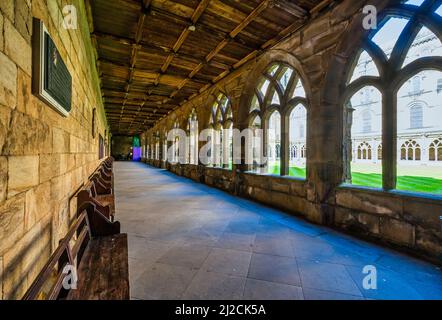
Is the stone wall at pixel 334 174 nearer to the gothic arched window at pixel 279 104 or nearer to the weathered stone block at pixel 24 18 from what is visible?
the gothic arched window at pixel 279 104

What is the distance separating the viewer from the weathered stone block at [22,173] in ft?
2.77

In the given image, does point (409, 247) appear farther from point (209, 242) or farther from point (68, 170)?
point (68, 170)

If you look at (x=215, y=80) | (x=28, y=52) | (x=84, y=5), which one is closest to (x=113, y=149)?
(x=215, y=80)

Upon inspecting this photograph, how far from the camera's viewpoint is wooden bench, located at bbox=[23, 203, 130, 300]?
34.9 inches

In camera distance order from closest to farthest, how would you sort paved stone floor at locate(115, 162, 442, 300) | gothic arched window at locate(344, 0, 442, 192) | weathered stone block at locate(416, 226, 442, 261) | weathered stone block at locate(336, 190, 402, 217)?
paved stone floor at locate(115, 162, 442, 300)
weathered stone block at locate(416, 226, 442, 261)
gothic arched window at locate(344, 0, 442, 192)
weathered stone block at locate(336, 190, 402, 217)

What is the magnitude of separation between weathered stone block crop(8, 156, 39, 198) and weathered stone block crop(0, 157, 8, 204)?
0.03m

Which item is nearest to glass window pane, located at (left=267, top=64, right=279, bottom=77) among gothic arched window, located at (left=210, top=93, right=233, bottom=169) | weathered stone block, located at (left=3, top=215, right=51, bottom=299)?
gothic arched window, located at (left=210, top=93, right=233, bottom=169)

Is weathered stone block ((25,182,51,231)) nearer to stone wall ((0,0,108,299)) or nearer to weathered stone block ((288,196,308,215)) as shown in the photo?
stone wall ((0,0,108,299))

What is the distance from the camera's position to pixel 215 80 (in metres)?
6.30

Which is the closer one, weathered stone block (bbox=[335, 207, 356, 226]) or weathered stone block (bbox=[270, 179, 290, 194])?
weathered stone block (bbox=[335, 207, 356, 226])

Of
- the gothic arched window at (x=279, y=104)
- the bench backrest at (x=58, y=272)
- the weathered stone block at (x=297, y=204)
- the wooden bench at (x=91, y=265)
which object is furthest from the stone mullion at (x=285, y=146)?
the bench backrest at (x=58, y=272)

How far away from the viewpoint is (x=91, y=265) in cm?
127

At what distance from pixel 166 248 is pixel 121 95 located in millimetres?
7439

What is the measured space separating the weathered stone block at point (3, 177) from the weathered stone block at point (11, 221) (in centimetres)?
4
